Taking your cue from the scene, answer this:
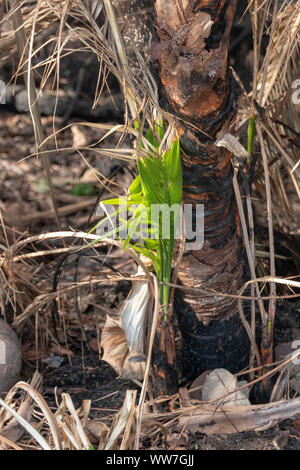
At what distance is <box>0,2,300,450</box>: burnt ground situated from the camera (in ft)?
4.65

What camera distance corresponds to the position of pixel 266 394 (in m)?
1.35

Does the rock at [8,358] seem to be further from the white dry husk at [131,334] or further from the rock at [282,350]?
the rock at [282,350]

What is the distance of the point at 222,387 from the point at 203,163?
476 mm

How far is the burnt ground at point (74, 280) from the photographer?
4.65 ft

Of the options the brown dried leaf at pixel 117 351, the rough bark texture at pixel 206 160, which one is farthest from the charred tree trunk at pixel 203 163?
the brown dried leaf at pixel 117 351

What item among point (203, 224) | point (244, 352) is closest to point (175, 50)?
point (203, 224)

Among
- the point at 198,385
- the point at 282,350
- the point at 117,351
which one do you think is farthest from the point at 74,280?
the point at 282,350

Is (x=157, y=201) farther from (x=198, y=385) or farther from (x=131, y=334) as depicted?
(x=198, y=385)

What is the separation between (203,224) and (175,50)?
0.36 metres

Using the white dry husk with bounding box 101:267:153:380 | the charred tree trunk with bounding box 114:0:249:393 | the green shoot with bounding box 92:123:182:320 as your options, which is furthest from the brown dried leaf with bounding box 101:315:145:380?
the green shoot with bounding box 92:123:182:320

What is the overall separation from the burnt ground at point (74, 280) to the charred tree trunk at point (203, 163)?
0.16m

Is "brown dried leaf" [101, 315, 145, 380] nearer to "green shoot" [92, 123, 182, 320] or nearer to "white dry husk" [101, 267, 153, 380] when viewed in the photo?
"white dry husk" [101, 267, 153, 380]

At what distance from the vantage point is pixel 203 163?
1271 millimetres

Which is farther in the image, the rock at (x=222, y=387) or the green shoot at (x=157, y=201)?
the rock at (x=222, y=387)
